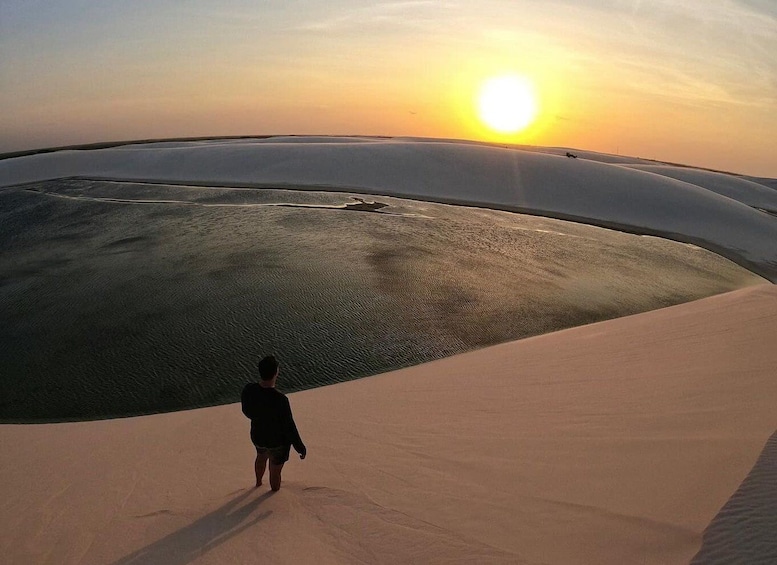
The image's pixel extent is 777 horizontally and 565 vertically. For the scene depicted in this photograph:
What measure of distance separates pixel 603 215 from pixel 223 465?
2294 cm

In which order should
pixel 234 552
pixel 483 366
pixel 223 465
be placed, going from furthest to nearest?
pixel 483 366 < pixel 223 465 < pixel 234 552

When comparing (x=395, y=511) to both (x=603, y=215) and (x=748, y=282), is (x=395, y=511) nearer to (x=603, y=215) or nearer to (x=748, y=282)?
(x=748, y=282)

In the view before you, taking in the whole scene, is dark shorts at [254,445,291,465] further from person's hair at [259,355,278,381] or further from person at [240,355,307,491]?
person's hair at [259,355,278,381]

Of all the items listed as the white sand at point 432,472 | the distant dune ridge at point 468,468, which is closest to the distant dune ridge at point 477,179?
the distant dune ridge at point 468,468

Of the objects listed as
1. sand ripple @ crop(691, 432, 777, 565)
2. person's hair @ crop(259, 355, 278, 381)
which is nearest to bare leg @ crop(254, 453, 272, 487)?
person's hair @ crop(259, 355, 278, 381)

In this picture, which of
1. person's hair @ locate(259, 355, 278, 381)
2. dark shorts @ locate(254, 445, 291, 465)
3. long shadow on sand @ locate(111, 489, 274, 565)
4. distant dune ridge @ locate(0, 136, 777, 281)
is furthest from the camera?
distant dune ridge @ locate(0, 136, 777, 281)

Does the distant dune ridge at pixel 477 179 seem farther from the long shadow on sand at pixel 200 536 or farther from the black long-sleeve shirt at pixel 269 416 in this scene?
the long shadow on sand at pixel 200 536

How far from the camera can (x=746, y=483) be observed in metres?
3.52

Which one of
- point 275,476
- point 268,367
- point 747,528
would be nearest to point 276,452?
point 275,476

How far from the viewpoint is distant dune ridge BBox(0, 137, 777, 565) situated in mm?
3260

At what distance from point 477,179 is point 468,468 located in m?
25.6

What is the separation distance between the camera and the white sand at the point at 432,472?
330 centimetres

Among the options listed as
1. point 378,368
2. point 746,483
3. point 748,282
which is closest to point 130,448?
point 378,368

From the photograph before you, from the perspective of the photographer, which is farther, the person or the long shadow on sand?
the person
